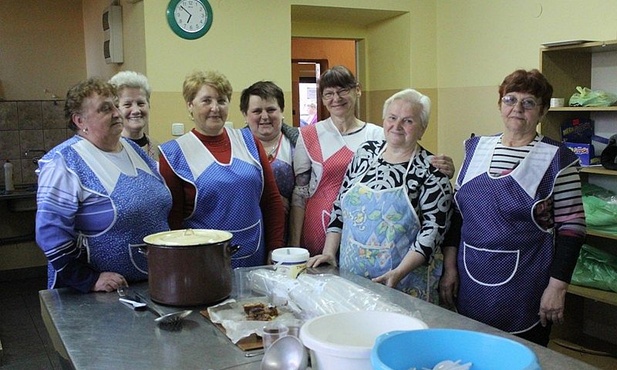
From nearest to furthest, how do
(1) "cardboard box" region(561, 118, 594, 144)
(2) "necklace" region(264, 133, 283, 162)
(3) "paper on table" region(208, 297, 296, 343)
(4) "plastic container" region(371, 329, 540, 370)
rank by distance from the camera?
(4) "plastic container" region(371, 329, 540, 370)
(3) "paper on table" region(208, 297, 296, 343)
(2) "necklace" region(264, 133, 283, 162)
(1) "cardboard box" region(561, 118, 594, 144)

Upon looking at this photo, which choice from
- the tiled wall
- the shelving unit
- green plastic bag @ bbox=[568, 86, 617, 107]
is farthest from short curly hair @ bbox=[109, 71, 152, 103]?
the tiled wall

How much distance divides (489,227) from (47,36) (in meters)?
4.99

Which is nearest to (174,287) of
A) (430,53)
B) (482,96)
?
(482,96)

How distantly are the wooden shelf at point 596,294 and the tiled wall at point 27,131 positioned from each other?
13.9 ft

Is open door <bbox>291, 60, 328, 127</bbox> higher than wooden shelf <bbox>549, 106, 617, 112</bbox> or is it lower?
higher

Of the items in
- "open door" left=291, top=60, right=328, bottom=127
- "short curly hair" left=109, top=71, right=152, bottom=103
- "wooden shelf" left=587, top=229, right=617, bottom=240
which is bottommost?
"wooden shelf" left=587, top=229, right=617, bottom=240

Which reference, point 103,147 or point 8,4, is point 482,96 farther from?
point 8,4

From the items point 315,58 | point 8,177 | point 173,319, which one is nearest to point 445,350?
point 173,319

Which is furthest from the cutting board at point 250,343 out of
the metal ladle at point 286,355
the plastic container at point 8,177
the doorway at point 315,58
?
the doorway at point 315,58

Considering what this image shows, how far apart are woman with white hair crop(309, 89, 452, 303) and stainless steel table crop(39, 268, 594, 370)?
9.7 inches

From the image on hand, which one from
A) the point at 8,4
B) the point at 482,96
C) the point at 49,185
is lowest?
Answer: the point at 49,185

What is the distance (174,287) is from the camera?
1.53m

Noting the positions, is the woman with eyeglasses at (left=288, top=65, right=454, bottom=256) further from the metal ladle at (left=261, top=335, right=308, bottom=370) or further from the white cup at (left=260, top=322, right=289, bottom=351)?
the metal ladle at (left=261, top=335, right=308, bottom=370)

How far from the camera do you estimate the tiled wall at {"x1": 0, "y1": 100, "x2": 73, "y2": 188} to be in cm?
514
